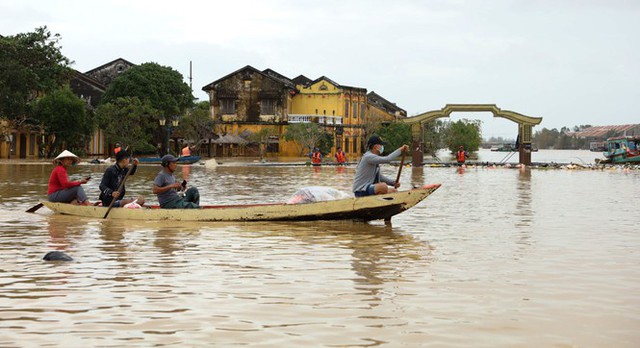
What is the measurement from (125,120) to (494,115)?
91.6 feet

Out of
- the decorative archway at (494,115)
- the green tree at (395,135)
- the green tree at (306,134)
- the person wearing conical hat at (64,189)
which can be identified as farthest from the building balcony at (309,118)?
the person wearing conical hat at (64,189)

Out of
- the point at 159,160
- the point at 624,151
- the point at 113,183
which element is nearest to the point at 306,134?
the point at 624,151

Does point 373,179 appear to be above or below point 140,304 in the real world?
above

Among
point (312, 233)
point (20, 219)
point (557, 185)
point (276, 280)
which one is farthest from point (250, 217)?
point (557, 185)

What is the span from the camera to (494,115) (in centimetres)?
5038

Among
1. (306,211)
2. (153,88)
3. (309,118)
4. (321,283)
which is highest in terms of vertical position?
(153,88)

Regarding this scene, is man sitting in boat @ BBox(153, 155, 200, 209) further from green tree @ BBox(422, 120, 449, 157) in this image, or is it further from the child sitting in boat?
green tree @ BBox(422, 120, 449, 157)

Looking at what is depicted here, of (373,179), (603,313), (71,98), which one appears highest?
(71,98)

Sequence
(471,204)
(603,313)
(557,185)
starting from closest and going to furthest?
(603,313) < (471,204) < (557,185)

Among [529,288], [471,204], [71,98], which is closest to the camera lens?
[529,288]

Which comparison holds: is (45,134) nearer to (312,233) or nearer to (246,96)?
(246,96)

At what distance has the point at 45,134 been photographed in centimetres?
6012

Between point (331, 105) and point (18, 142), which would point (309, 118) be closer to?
point (331, 105)

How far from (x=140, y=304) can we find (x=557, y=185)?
25.1m
